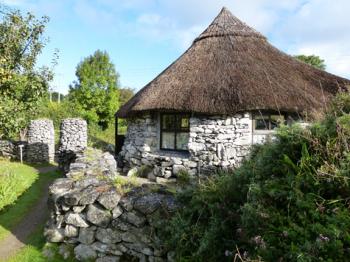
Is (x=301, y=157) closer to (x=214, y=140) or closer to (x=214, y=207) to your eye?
(x=214, y=207)

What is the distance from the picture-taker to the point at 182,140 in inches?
423

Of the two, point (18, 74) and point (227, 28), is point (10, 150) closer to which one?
point (18, 74)

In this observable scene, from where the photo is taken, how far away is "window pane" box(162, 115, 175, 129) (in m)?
10.8

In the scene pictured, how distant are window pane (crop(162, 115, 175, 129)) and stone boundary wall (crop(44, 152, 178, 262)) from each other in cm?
445

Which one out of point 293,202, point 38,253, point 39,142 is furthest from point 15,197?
point 293,202

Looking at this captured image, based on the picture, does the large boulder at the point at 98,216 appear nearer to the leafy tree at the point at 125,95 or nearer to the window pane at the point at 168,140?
the window pane at the point at 168,140

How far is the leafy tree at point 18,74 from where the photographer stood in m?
8.20

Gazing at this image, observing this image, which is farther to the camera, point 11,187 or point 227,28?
point 227,28

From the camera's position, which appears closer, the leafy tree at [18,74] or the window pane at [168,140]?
the leafy tree at [18,74]

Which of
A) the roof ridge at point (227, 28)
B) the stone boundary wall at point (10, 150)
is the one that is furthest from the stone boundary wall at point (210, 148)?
the stone boundary wall at point (10, 150)

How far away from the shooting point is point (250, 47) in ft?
36.9

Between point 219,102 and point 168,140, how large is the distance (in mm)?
2593

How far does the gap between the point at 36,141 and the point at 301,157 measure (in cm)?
1750

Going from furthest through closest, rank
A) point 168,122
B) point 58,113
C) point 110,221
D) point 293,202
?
point 58,113 → point 168,122 → point 110,221 → point 293,202
